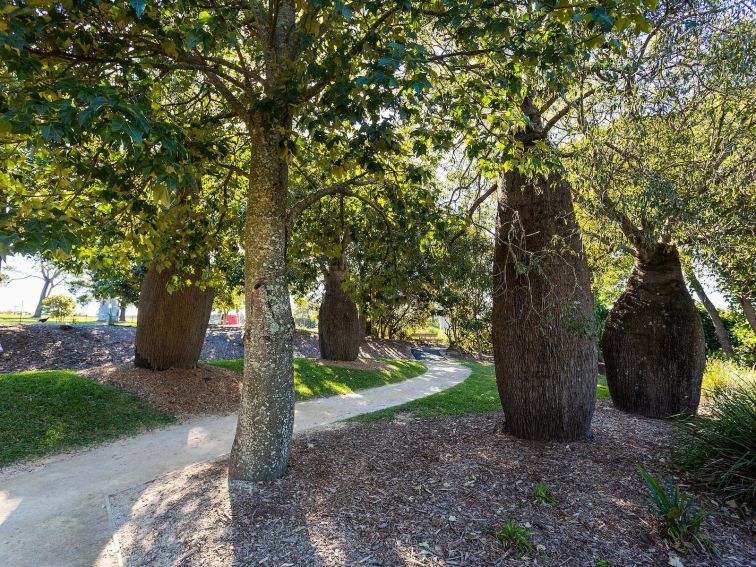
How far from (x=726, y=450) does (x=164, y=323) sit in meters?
9.16

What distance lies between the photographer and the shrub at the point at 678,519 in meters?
3.02

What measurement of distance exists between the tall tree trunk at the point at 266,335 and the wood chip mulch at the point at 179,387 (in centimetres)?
387

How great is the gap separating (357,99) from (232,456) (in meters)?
3.54

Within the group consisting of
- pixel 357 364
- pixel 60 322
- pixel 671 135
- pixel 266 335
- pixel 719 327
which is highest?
pixel 671 135

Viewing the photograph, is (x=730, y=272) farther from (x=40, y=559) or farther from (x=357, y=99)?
(x=40, y=559)

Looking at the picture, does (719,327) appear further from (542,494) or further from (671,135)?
(542,494)

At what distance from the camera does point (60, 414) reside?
Answer: 6.34m

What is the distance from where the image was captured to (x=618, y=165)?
445 centimetres

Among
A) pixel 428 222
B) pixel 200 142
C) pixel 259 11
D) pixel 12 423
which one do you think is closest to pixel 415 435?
pixel 428 222

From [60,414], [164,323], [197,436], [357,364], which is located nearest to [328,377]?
[357,364]

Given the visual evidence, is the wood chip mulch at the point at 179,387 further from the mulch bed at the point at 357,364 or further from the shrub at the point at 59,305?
the shrub at the point at 59,305

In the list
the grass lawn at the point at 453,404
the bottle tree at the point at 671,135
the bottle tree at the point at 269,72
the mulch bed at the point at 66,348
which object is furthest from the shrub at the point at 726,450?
the mulch bed at the point at 66,348

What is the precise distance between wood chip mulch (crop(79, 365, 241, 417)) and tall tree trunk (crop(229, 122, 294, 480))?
12.7ft

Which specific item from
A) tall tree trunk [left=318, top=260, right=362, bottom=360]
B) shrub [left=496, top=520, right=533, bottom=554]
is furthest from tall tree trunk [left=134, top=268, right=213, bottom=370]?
shrub [left=496, top=520, right=533, bottom=554]
